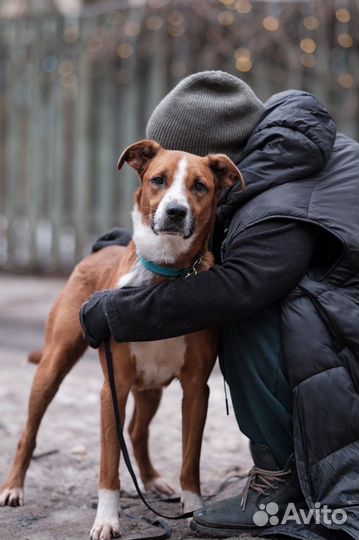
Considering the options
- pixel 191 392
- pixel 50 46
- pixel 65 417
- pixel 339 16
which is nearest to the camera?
pixel 191 392

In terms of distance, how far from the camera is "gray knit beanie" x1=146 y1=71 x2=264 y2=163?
3.36 m

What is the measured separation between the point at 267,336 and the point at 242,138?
871 mm

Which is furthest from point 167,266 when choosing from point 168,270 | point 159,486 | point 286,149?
point 159,486

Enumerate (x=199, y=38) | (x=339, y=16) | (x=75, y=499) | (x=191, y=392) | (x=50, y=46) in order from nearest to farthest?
(x=191, y=392) < (x=75, y=499) < (x=339, y=16) < (x=199, y=38) < (x=50, y=46)

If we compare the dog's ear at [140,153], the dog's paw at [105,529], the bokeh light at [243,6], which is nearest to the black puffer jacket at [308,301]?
the dog's ear at [140,153]

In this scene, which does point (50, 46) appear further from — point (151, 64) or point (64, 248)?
point (64, 248)

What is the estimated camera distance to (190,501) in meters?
3.31

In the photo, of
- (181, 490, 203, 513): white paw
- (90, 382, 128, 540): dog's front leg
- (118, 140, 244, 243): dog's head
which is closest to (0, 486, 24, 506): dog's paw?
(90, 382, 128, 540): dog's front leg

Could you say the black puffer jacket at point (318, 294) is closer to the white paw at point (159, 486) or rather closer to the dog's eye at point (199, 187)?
the dog's eye at point (199, 187)

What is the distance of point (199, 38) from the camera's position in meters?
8.23

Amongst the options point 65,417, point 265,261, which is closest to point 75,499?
point 65,417

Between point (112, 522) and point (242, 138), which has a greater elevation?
point (242, 138)

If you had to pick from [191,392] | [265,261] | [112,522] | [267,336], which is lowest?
[112,522]

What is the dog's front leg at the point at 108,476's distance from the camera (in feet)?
10.1
